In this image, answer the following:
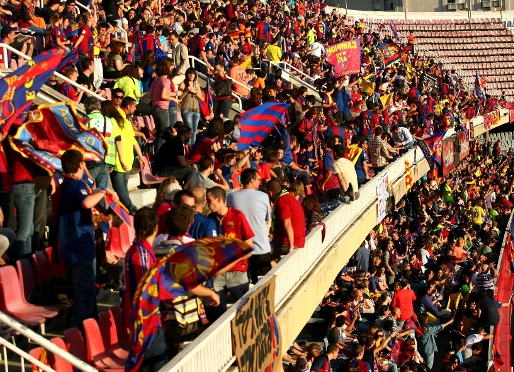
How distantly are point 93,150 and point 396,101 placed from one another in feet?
54.0

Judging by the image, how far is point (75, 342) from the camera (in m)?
6.96

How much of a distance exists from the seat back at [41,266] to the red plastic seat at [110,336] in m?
1.07

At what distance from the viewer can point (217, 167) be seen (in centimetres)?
1161

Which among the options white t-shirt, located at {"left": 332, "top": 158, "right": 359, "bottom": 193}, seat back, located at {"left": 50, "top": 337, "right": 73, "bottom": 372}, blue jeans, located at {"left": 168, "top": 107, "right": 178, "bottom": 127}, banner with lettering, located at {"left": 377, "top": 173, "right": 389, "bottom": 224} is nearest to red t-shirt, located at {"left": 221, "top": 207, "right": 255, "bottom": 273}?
seat back, located at {"left": 50, "top": 337, "right": 73, "bottom": 372}

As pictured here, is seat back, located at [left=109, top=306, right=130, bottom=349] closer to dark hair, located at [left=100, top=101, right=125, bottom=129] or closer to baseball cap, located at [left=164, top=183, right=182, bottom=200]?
baseball cap, located at [left=164, top=183, right=182, bottom=200]

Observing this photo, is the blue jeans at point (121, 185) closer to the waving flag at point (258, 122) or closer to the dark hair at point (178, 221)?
the waving flag at point (258, 122)

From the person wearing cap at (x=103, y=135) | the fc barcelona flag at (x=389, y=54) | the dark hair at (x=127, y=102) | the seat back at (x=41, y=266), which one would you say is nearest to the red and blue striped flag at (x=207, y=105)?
the dark hair at (x=127, y=102)

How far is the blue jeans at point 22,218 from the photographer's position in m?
8.65

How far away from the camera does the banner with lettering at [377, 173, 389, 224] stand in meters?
18.1

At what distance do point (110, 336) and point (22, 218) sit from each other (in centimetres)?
181

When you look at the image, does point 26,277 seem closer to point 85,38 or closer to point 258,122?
point 85,38

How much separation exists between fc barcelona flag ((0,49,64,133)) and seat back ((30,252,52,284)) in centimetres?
111

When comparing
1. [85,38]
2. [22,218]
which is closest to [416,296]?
[85,38]

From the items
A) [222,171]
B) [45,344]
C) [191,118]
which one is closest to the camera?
[45,344]
